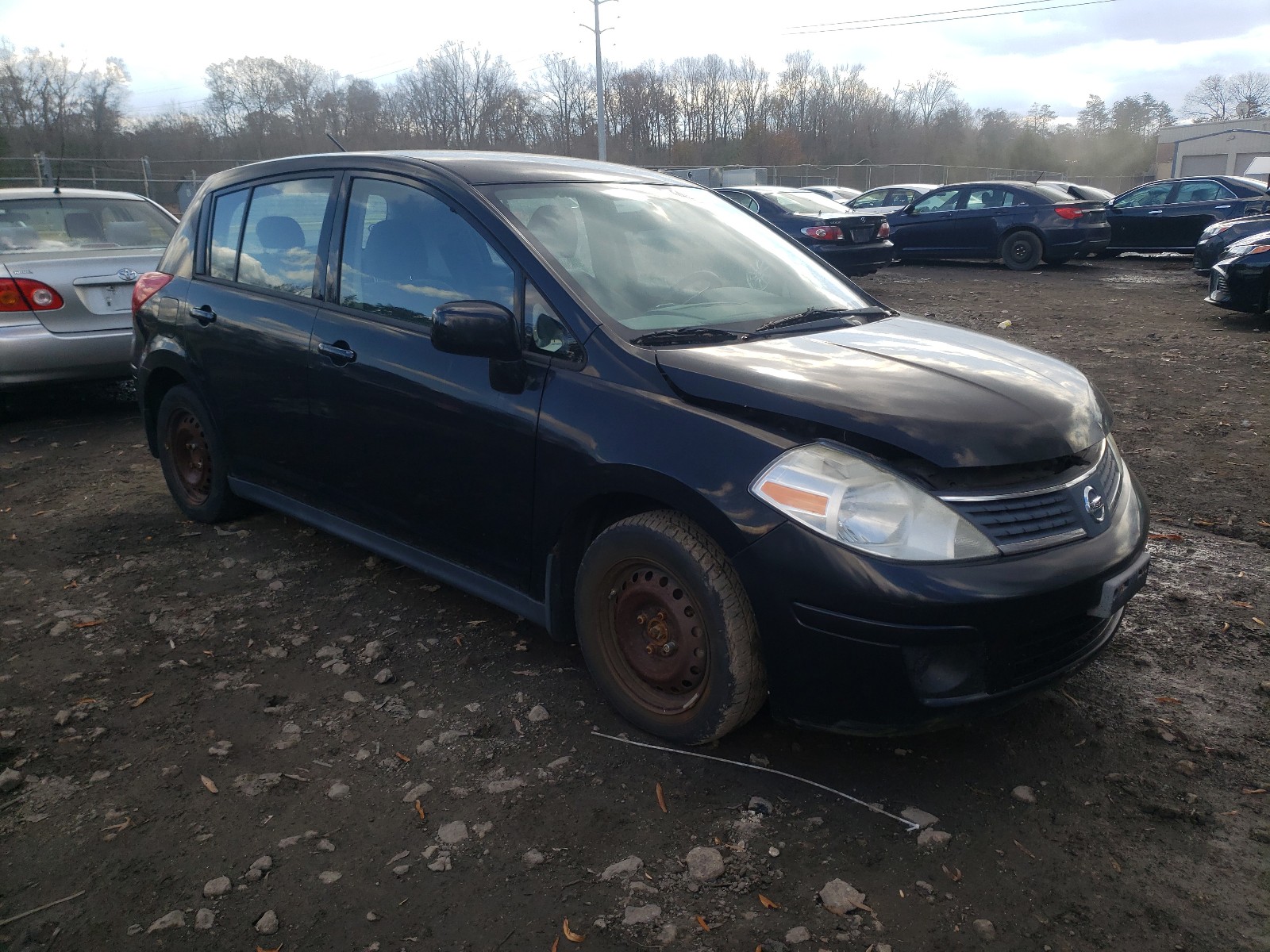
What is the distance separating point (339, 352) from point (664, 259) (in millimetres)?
1305

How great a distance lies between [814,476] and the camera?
2535 mm

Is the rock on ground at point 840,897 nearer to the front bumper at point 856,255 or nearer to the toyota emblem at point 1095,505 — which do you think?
the toyota emblem at point 1095,505

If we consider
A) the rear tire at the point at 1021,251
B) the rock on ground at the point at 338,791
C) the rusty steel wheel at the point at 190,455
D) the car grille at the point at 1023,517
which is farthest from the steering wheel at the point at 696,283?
the rear tire at the point at 1021,251

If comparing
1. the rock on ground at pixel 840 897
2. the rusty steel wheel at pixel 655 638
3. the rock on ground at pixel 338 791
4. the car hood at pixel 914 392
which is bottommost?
the rock on ground at pixel 338 791

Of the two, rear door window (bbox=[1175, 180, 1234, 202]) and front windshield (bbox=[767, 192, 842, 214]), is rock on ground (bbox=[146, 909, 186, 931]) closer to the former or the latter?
front windshield (bbox=[767, 192, 842, 214])

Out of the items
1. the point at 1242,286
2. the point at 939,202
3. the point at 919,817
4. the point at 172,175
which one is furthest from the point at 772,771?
the point at 172,175

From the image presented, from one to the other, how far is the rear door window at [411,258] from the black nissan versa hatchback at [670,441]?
1 centimetres

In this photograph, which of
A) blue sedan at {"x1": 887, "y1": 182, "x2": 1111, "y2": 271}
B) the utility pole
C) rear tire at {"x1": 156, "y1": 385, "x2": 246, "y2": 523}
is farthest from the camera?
the utility pole

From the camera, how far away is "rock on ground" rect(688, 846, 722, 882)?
2424 millimetres

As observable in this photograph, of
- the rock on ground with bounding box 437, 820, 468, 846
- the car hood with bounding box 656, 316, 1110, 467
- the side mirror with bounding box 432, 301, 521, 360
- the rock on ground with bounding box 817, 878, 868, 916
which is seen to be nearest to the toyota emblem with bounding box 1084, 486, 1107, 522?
the car hood with bounding box 656, 316, 1110, 467

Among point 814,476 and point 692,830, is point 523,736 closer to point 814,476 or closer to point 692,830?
point 692,830

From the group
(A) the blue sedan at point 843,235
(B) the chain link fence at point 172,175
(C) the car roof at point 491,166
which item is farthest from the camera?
(B) the chain link fence at point 172,175

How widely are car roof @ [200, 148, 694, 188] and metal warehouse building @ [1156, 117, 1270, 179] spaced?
57.5 m

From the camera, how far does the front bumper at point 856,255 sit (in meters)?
14.5
